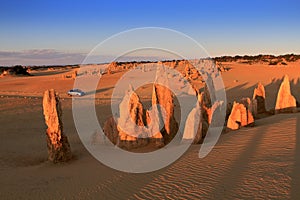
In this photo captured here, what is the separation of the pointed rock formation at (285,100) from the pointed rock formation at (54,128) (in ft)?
32.8

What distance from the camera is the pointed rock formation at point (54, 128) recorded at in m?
10.0

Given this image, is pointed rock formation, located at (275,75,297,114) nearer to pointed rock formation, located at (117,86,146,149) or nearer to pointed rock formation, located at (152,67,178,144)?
pointed rock formation, located at (152,67,178,144)

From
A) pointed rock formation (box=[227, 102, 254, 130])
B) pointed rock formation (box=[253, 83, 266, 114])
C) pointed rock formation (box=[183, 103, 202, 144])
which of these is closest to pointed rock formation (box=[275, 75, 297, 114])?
pointed rock formation (box=[253, 83, 266, 114])

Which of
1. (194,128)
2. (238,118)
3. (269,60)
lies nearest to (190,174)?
(194,128)

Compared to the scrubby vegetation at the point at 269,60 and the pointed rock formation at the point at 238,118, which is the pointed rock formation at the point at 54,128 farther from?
the scrubby vegetation at the point at 269,60

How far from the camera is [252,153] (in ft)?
28.1

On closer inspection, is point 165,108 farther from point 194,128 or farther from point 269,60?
point 269,60

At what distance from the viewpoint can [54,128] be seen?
10203mm

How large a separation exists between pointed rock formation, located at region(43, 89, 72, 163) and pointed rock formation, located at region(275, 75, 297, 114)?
1001cm

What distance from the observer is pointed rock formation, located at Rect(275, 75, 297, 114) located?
14.6 m

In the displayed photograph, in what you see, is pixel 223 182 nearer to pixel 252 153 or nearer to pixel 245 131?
pixel 252 153

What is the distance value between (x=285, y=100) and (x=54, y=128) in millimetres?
10554

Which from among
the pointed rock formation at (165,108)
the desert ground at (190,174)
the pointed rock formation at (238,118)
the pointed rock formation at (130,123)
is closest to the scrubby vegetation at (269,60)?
the pointed rock formation at (238,118)

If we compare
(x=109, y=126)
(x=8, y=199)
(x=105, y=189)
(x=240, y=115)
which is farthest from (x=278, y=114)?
(x=8, y=199)
